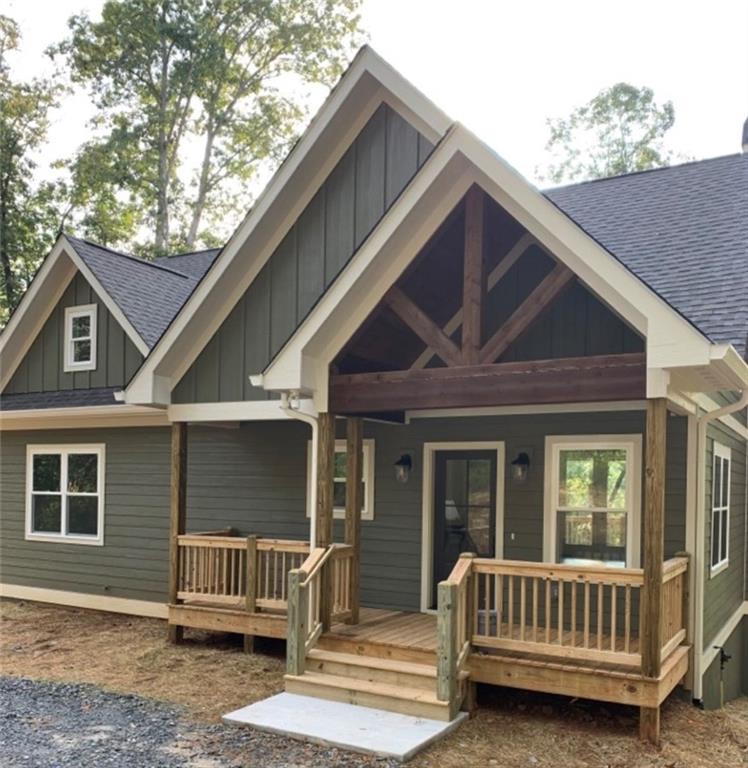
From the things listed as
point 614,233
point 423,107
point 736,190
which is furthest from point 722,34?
point 423,107

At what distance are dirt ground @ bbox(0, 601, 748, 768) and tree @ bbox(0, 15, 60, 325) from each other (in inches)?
591

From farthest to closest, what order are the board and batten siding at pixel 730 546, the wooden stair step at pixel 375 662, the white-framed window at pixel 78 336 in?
the white-framed window at pixel 78 336 → the board and batten siding at pixel 730 546 → the wooden stair step at pixel 375 662

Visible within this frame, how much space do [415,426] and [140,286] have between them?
545 centimetres

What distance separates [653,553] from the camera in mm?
5656

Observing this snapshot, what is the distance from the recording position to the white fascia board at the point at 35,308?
1143cm

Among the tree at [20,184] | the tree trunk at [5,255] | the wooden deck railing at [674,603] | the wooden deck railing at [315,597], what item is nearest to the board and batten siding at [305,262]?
the wooden deck railing at [315,597]

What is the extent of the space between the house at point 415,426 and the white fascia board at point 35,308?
0.04m

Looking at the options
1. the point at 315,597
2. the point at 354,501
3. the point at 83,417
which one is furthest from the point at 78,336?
the point at 315,597

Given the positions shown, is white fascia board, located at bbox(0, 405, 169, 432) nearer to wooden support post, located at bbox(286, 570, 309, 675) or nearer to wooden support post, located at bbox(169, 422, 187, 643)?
wooden support post, located at bbox(169, 422, 187, 643)

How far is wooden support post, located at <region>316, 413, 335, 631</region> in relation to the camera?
7117 millimetres

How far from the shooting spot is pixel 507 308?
8133mm

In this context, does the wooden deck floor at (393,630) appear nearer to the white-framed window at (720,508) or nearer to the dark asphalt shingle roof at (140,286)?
the white-framed window at (720,508)

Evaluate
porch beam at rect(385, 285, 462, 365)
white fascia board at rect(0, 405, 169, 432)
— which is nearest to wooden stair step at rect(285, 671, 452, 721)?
porch beam at rect(385, 285, 462, 365)

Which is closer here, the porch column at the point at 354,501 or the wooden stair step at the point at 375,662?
the wooden stair step at the point at 375,662
